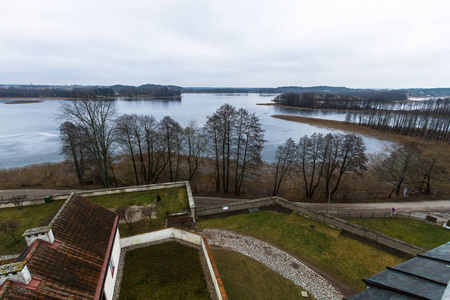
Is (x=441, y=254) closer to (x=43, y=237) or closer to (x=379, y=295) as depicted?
(x=379, y=295)

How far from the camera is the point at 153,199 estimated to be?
797 inches

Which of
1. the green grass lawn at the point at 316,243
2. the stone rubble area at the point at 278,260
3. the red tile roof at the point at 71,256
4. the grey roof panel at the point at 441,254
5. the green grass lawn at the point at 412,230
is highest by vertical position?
the grey roof panel at the point at 441,254

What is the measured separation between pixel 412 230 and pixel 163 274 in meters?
24.5

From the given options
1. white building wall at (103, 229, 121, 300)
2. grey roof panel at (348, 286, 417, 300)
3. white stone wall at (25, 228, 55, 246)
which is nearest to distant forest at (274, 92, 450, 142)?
grey roof panel at (348, 286, 417, 300)

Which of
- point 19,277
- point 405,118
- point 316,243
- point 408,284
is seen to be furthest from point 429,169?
point 405,118

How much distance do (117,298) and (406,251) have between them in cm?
2157

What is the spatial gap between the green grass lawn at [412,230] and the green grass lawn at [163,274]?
63.2 feet

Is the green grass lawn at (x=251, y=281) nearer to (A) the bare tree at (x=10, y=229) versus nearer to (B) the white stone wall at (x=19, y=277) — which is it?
(B) the white stone wall at (x=19, y=277)

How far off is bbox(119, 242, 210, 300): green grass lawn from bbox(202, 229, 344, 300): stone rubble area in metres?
4.33

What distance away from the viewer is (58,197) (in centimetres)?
2055

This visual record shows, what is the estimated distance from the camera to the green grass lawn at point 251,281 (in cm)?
1312

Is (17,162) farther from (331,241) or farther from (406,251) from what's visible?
(406,251)

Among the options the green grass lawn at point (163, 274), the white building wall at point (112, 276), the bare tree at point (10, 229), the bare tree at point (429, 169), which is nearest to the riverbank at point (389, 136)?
the bare tree at point (429, 169)

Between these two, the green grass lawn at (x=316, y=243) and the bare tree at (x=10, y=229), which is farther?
the green grass lawn at (x=316, y=243)
